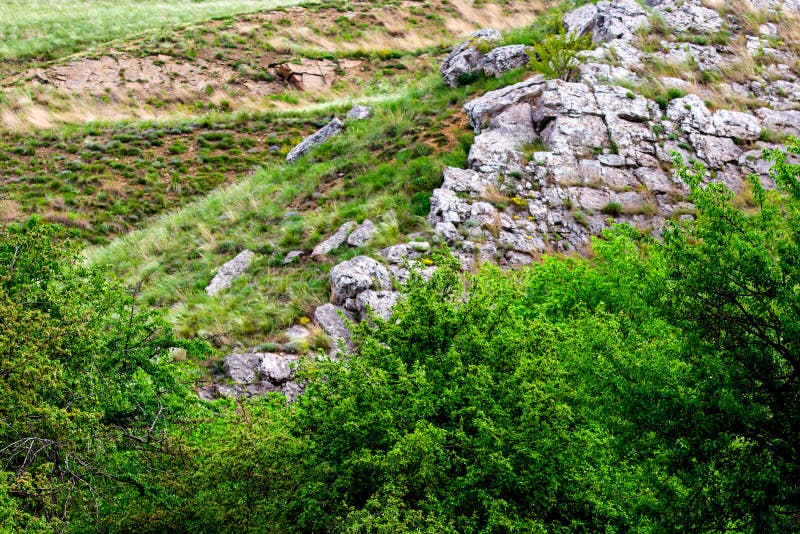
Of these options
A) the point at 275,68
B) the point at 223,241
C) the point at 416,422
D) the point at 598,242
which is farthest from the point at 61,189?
the point at 416,422

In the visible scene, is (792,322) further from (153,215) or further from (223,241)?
(153,215)

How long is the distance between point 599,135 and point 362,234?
6.53m

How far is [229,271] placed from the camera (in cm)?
1612

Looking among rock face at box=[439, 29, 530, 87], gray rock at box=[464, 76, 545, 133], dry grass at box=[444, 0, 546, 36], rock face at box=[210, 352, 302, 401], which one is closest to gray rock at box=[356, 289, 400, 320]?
rock face at box=[210, 352, 302, 401]

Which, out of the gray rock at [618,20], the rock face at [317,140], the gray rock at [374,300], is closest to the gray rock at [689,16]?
the gray rock at [618,20]

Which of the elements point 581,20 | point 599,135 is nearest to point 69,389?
point 599,135

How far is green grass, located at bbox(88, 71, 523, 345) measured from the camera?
47.0 ft

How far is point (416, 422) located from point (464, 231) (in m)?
7.97

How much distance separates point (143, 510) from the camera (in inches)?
297

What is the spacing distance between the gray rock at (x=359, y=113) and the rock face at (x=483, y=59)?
2942mm

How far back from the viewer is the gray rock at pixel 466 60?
22.0 meters

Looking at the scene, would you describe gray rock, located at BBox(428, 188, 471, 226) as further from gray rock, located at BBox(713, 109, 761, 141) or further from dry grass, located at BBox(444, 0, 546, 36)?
dry grass, located at BBox(444, 0, 546, 36)

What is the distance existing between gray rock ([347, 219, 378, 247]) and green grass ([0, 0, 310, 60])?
28.9 m

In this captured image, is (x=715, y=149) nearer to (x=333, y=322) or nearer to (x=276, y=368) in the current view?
(x=333, y=322)
